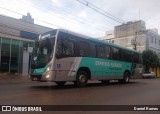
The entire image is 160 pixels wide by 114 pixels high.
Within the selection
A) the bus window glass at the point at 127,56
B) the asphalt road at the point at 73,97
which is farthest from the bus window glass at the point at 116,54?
the asphalt road at the point at 73,97

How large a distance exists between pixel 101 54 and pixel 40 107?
29.1 feet

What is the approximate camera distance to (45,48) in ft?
35.9

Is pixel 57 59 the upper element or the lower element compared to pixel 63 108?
upper

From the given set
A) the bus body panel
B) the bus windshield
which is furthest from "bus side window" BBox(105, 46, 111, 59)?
the bus windshield

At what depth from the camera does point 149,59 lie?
43.9 m

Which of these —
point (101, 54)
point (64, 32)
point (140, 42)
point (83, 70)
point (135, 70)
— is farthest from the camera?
point (140, 42)

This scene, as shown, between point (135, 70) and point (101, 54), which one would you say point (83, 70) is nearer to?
point (101, 54)

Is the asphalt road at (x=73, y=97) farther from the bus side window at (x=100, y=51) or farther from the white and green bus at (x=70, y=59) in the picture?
the bus side window at (x=100, y=51)

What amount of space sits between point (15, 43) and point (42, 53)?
14775mm

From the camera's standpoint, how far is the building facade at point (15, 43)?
23.1 metres

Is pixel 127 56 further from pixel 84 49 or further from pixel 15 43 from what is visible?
pixel 15 43

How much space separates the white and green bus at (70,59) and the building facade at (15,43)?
1304cm

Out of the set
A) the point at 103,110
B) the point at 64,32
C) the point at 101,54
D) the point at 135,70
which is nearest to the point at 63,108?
the point at 103,110

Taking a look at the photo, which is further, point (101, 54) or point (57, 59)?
point (101, 54)
